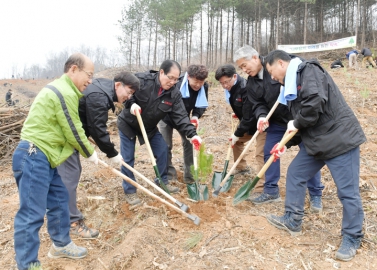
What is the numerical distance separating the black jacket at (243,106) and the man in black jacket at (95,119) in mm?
1484

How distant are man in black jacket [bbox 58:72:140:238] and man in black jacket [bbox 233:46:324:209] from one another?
1285 mm

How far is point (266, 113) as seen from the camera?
3.66 m

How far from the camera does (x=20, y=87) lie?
124ft

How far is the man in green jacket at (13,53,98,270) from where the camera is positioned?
2346 millimetres

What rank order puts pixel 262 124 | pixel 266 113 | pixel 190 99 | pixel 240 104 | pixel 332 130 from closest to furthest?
pixel 332 130, pixel 262 124, pixel 266 113, pixel 240 104, pixel 190 99

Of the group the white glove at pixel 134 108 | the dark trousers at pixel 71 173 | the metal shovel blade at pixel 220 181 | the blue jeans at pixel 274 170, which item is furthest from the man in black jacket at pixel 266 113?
the dark trousers at pixel 71 173

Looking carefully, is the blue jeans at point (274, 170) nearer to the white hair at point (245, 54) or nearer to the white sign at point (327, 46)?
the white hair at point (245, 54)

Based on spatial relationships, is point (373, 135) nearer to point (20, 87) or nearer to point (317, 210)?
point (317, 210)

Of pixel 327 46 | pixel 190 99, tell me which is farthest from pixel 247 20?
pixel 190 99

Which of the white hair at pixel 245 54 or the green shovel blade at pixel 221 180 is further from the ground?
the white hair at pixel 245 54

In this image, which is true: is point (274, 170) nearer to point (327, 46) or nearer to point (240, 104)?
point (240, 104)

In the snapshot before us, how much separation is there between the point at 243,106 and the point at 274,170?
94 cm

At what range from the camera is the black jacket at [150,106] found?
3.70 meters

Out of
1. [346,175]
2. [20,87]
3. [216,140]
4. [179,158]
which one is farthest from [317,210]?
[20,87]
